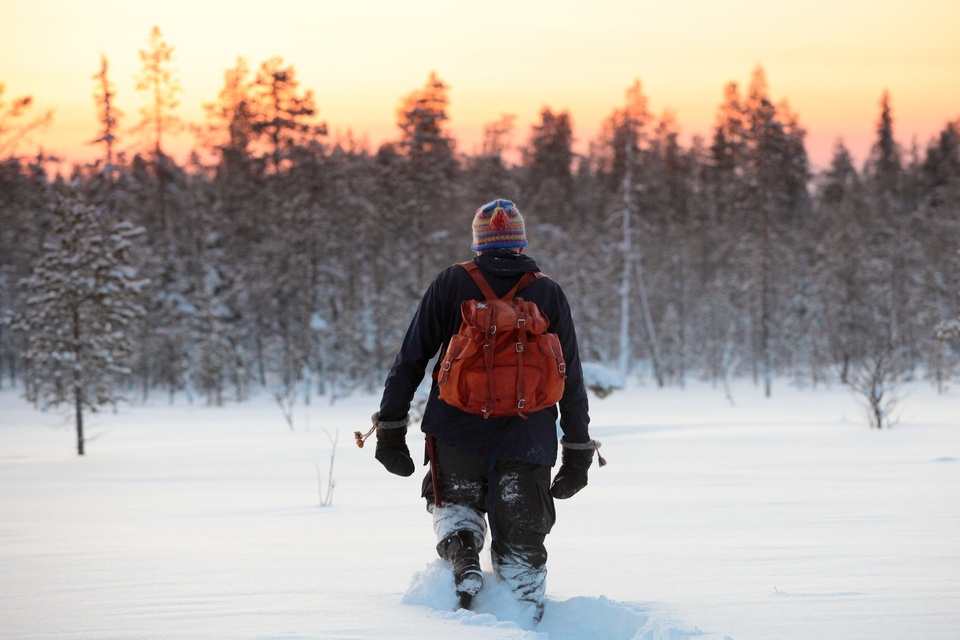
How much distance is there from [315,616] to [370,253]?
4704 cm

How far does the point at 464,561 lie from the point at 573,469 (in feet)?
2.37

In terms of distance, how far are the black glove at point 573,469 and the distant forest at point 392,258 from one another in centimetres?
3286

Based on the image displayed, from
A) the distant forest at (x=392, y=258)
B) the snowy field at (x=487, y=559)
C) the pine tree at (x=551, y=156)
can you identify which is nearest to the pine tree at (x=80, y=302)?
the snowy field at (x=487, y=559)

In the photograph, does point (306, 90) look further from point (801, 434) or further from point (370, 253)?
point (801, 434)

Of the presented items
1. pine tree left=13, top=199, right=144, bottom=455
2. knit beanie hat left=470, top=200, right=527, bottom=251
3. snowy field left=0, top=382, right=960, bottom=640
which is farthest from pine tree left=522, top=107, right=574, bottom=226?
knit beanie hat left=470, top=200, right=527, bottom=251

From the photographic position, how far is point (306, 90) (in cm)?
4559

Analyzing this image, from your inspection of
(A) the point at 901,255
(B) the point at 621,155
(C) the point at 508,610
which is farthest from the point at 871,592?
(A) the point at 901,255

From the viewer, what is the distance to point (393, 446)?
447 cm

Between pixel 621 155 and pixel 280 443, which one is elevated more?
pixel 621 155

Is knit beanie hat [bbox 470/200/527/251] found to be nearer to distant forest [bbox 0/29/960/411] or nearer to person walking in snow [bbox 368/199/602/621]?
person walking in snow [bbox 368/199/602/621]

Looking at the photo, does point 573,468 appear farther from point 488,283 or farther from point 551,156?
point 551,156

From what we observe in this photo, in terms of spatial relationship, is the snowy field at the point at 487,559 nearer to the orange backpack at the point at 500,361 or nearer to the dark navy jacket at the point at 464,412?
the dark navy jacket at the point at 464,412

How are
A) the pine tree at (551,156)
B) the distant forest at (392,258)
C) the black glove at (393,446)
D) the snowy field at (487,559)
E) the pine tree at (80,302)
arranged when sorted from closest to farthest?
1. the snowy field at (487,559)
2. the black glove at (393,446)
3. the pine tree at (80,302)
4. the distant forest at (392,258)
5. the pine tree at (551,156)

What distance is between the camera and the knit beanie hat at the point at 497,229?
4.41m
